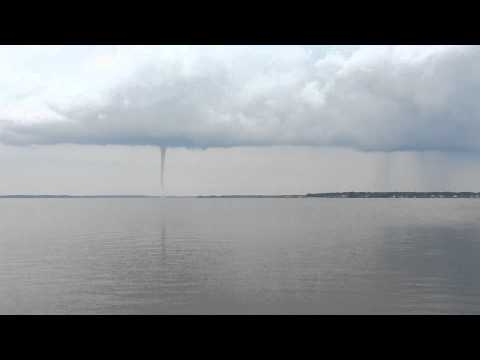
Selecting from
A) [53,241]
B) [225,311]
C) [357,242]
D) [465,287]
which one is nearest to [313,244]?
[357,242]

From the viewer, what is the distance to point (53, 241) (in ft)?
177

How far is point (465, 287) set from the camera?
26406 millimetres
